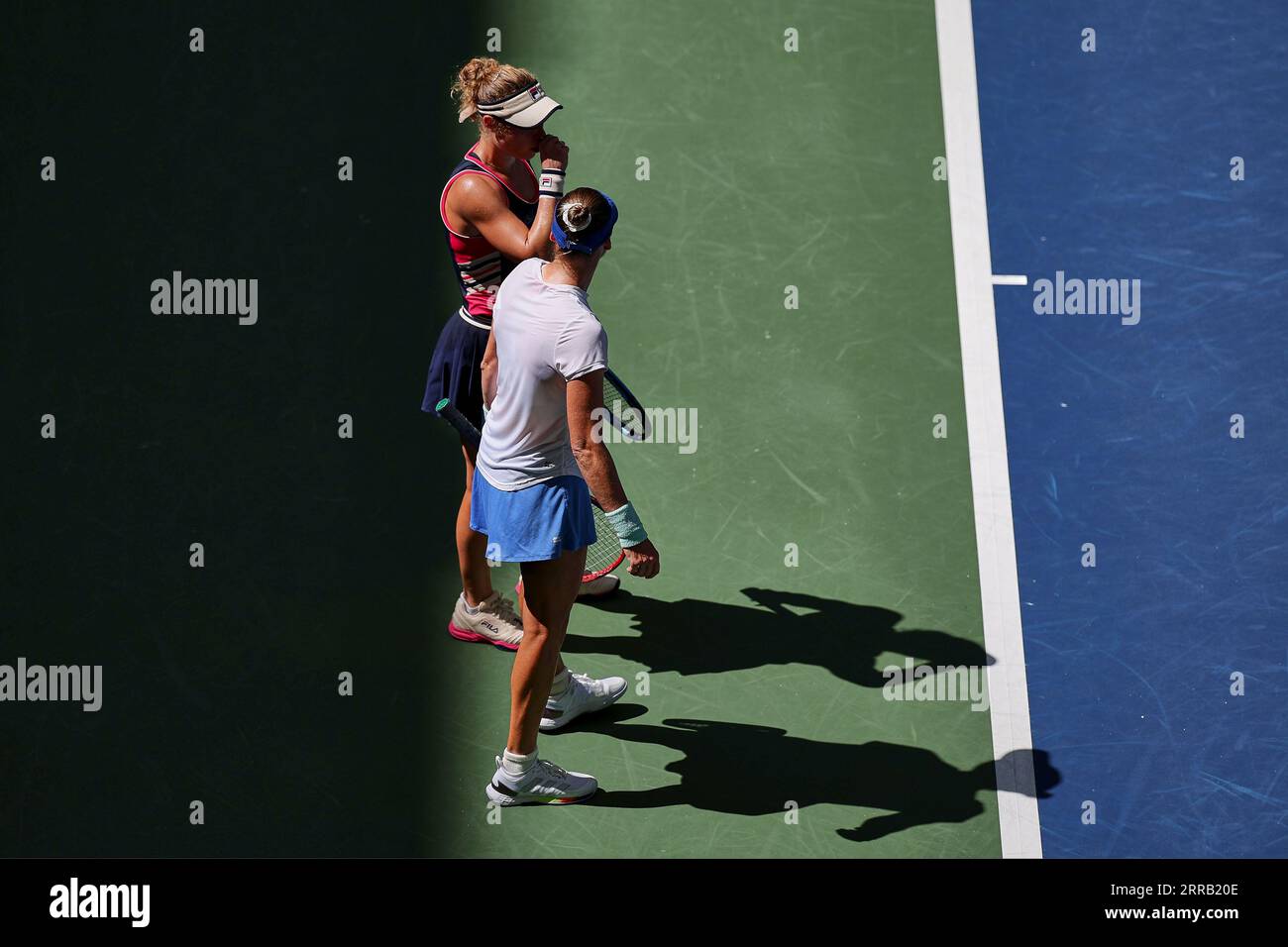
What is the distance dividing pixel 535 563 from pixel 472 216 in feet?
5.22

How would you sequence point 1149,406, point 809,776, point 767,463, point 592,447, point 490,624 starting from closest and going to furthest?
1. point 592,447
2. point 809,776
3. point 490,624
4. point 767,463
5. point 1149,406

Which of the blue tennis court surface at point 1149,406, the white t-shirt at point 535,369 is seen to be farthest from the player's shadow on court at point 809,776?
the white t-shirt at point 535,369

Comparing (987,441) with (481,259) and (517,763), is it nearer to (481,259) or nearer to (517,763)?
(481,259)

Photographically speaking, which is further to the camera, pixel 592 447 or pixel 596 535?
pixel 596 535

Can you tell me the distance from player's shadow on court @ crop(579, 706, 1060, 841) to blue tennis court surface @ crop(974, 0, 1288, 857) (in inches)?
12.6

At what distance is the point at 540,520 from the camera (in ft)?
21.5

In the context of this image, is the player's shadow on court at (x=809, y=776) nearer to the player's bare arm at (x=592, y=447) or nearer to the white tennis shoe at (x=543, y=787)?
the white tennis shoe at (x=543, y=787)

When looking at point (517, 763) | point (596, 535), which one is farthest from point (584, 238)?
point (517, 763)

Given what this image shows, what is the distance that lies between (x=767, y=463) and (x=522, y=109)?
95.5 inches

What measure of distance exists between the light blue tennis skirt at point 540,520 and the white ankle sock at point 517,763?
0.87 metres

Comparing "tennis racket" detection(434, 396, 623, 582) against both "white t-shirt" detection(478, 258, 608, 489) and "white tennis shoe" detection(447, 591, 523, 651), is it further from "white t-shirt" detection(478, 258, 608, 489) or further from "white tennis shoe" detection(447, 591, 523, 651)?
"white t-shirt" detection(478, 258, 608, 489)

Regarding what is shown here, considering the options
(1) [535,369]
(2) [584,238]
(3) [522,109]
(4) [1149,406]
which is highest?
(3) [522,109]

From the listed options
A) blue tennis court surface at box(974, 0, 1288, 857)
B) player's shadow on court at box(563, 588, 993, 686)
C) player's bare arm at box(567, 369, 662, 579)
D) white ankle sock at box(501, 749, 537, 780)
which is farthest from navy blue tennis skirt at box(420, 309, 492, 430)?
blue tennis court surface at box(974, 0, 1288, 857)

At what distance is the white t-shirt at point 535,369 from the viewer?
632 centimetres
